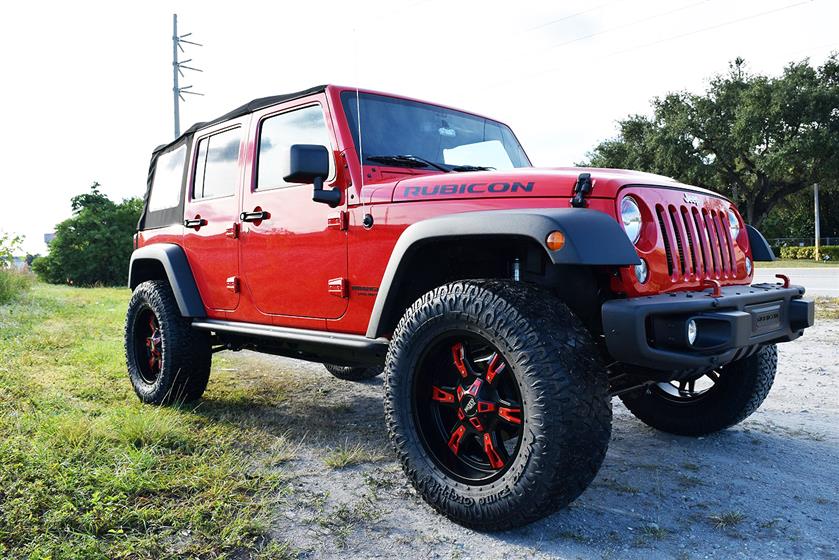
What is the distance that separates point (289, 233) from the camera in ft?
11.8

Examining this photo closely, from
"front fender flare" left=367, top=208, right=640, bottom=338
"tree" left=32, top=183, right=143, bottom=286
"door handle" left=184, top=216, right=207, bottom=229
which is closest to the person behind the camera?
"front fender flare" left=367, top=208, right=640, bottom=338

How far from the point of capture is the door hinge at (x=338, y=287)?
131 inches

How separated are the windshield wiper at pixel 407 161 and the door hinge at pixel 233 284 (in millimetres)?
1318

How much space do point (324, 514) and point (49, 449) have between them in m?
1.60

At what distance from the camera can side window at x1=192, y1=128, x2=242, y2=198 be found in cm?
420

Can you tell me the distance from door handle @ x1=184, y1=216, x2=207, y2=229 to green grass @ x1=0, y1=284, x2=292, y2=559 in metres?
1.28

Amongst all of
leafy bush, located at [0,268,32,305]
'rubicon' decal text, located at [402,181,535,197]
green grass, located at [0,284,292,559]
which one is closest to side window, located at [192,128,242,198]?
green grass, located at [0,284,292,559]

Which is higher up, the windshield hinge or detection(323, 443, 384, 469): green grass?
the windshield hinge

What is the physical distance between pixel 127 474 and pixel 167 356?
1528mm

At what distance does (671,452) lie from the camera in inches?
140

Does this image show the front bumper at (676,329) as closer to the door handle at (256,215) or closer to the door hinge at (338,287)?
the door hinge at (338,287)

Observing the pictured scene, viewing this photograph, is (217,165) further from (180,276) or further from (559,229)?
(559,229)

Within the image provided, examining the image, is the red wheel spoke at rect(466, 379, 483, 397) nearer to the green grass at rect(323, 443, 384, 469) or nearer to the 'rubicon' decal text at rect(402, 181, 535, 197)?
the 'rubicon' decal text at rect(402, 181, 535, 197)

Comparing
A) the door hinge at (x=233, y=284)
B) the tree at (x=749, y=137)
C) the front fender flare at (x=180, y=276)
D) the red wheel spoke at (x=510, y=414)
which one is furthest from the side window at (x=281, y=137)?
the tree at (x=749, y=137)
